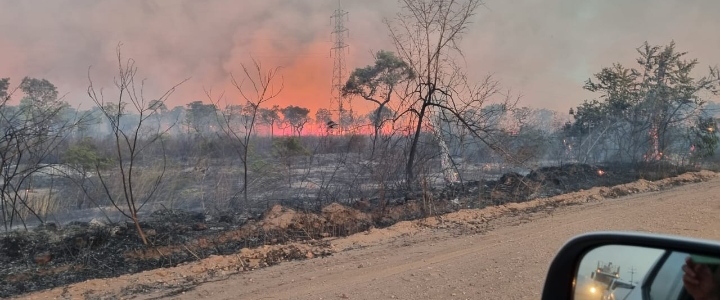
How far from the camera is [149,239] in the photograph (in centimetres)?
808

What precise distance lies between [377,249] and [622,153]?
21.3 meters

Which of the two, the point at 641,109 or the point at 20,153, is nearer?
the point at 20,153

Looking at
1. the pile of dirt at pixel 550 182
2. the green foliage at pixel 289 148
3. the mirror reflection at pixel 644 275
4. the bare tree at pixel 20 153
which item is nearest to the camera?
the mirror reflection at pixel 644 275

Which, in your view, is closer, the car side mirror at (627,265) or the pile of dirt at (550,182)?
the car side mirror at (627,265)

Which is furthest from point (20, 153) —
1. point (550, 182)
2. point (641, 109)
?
point (641, 109)

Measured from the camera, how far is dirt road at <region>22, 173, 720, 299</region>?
5574 millimetres

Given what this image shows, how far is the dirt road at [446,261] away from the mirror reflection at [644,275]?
3293 mm

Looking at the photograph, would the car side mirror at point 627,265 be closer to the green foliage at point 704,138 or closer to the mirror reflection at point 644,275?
the mirror reflection at point 644,275

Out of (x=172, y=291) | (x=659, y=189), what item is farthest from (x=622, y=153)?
(x=172, y=291)

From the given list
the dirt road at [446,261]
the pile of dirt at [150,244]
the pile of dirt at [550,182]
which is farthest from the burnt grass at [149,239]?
the dirt road at [446,261]

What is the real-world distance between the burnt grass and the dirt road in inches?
27.6

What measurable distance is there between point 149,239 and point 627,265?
7904 mm

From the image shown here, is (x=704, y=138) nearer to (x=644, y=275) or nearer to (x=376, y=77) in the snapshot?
(x=376, y=77)

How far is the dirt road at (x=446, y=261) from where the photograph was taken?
5.57 meters
